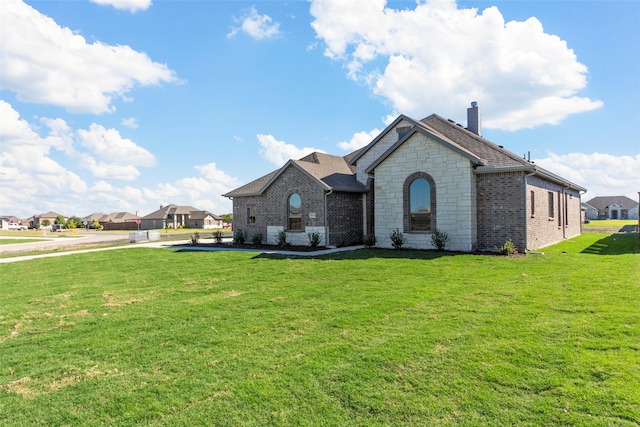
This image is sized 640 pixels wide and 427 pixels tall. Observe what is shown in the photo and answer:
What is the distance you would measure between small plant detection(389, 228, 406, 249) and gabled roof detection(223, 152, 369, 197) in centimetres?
370

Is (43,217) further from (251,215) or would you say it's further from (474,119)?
(474,119)

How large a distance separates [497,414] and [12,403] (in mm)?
4749

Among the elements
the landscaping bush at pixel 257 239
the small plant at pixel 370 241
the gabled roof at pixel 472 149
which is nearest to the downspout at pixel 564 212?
the gabled roof at pixel 472 149

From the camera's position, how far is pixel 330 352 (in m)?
4.78

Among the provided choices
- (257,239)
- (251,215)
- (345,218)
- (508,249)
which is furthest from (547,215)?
(251,215)

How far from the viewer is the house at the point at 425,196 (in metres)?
14.7

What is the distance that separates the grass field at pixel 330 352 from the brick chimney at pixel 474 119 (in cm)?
1276

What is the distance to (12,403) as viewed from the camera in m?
3.79

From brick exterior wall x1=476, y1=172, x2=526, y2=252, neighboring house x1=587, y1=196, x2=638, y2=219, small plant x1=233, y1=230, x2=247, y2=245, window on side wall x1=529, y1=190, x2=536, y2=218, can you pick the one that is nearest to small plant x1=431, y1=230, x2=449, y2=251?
brick exterior wall x1=476, y1=172, x2=526, y2=252

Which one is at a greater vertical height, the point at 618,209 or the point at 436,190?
the point at 618,209

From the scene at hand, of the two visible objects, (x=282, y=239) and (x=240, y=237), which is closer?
(x=282, y=239)

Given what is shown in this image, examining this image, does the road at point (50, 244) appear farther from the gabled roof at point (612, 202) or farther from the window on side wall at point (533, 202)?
the gabled roof at point (612, 202)

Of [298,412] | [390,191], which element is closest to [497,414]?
[298,412]

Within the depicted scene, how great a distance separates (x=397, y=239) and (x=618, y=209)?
304ft
